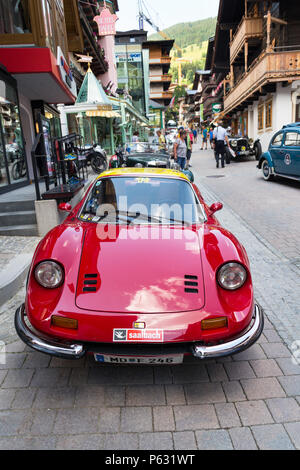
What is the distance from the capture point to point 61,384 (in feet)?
8.68

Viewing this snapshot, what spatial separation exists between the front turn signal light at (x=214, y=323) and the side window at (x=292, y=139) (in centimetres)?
920

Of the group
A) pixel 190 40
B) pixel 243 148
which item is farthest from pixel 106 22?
pixel 190 40

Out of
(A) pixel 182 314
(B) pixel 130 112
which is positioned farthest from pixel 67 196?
(B) pixel 130 112

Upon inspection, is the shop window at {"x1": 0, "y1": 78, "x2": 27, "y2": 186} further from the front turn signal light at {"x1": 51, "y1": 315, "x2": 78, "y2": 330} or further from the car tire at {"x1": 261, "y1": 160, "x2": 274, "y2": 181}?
the car tire at {"x1": 261, "y1": 160, "x2": 274, "y2": 181}

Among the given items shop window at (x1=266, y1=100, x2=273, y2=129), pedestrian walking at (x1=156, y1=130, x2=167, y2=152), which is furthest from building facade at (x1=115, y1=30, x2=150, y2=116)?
shop window at (x1=266, y1=100, x2=273, y2=129)

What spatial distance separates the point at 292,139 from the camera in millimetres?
10477

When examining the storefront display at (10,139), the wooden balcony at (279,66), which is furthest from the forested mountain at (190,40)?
the storefront display at (10,139)

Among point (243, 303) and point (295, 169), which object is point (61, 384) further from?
point (295, 169)

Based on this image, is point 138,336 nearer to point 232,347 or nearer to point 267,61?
point 232,347

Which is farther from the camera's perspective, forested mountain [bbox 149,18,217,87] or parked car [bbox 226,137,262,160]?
forested mountain [bbox 149,18,217,87]

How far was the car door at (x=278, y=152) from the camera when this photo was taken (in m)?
11.1

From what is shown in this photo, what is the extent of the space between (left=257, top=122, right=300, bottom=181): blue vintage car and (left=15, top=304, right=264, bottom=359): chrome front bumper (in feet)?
29.3

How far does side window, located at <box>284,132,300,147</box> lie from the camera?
33.6 ft

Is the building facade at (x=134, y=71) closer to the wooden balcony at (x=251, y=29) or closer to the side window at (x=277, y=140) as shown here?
the wooden balcony at (x=251, y=29)
